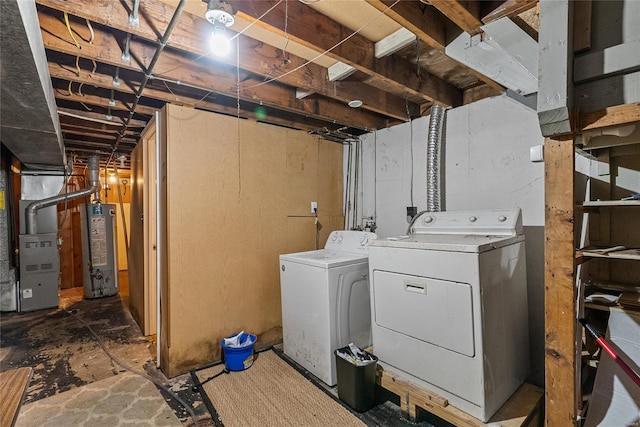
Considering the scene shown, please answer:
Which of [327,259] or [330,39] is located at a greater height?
[330,39]

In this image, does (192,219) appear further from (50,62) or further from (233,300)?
(50,62)

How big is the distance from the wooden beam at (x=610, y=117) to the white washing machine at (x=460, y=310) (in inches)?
28.0

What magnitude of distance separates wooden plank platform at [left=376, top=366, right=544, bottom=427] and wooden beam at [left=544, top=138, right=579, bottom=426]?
1.19 feet

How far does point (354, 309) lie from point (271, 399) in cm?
89

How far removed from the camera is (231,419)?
1963 millimetres

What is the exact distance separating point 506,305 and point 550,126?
1.11m

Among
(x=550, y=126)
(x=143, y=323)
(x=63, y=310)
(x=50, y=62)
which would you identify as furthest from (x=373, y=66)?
(x=63, y=310)

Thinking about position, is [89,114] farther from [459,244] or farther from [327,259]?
[459,244]

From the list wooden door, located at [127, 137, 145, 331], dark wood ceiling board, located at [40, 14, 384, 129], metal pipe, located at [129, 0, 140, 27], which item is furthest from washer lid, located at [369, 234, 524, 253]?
wooden door, located at [127, 137, 145, 331]

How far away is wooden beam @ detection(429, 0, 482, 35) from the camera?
129 cm

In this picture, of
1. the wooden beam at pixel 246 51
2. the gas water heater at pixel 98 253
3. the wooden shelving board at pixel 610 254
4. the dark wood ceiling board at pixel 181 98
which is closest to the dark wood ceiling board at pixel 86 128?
the dark wood ceiling board at pixel 181 98

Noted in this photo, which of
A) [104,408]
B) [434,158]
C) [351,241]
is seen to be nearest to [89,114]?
[104,408]

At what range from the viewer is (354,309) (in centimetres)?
247

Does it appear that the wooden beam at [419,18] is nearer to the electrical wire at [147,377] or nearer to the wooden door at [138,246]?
the electrical wire at [147,377]
